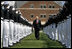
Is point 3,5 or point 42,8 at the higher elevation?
point 3,5

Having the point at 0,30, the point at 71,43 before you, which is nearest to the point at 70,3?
the point at 71,43

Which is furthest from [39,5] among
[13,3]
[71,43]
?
[71,43]

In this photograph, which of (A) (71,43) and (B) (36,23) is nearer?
(A) (71,43)

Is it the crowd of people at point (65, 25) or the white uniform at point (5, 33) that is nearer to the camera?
the crowd of people at point (65, 25)

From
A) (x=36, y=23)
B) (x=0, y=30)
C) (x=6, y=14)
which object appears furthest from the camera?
(x=36, y=23)

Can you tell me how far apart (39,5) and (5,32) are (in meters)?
61.8

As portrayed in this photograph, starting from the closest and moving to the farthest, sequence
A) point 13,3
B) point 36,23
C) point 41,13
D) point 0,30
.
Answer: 1. point 0,30
2. point 13,3
3. point 36,23
4. point 41,13

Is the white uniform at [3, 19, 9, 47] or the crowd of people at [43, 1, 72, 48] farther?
the white uniform at [3, 19, 9, 47]

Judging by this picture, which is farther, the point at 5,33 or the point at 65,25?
the point at 65,25

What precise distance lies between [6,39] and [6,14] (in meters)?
1.49

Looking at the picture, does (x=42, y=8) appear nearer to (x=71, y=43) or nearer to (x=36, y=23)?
(x=36, y=23)

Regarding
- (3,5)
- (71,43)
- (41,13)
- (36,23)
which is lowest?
(41,13)

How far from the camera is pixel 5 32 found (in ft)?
56.6

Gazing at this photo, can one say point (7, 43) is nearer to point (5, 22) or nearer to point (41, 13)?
point (5, 22)
